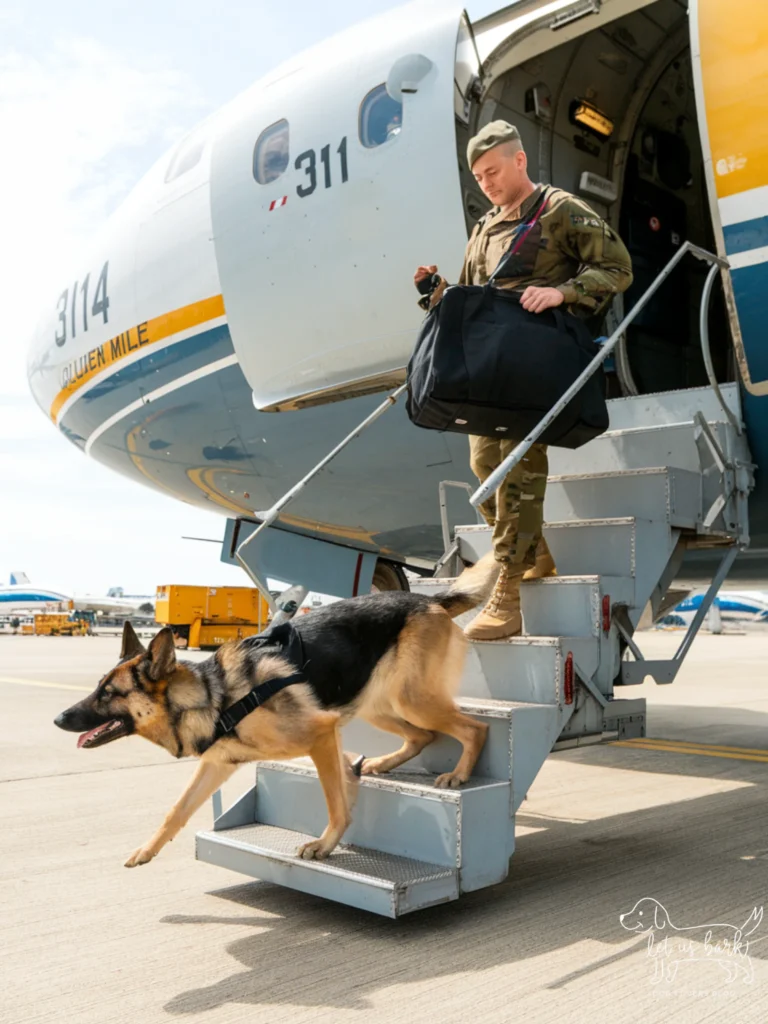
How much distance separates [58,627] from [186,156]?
119 ft

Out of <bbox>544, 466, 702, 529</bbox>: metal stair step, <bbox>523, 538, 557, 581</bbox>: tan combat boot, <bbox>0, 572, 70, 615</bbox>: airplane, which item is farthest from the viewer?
<bbox>0, 572, 70, 615</bbox>: airplane

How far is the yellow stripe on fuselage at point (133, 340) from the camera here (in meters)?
7.23

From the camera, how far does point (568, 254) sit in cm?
399

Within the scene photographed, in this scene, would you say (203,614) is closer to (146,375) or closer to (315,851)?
(146,375)

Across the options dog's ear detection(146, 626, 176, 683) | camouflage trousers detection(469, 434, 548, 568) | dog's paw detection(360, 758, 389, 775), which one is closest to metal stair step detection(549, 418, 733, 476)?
camouflage trousers detection(469, 434, 548, 568)

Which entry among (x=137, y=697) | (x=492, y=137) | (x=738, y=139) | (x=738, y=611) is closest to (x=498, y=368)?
(x=492, y=137)

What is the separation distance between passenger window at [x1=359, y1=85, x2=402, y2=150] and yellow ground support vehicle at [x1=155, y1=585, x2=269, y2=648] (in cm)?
1889

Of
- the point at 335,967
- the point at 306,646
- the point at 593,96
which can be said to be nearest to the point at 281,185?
the point at 593,96

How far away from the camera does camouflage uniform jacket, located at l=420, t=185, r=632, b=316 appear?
3.82 meters

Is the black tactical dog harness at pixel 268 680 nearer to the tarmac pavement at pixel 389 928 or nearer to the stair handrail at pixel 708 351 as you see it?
the tarmac pavement at pixel 389 928

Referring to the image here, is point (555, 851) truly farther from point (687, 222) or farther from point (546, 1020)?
point (687, 222)

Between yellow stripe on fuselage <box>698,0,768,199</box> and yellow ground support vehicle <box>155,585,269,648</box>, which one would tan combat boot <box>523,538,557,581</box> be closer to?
yellow stripe on fuselage <box>698,0,768,199</box>

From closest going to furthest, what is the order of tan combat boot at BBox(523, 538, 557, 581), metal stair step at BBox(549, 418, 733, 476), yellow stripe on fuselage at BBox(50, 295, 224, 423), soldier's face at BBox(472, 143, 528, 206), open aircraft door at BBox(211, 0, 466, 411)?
soldier's face at BBox(472, 143, 528, 206) → tan combat boot at BBox(523, 538, 557, 581) → metal stair step at BBox(549, 418, 733, 476) → open aircraft door at BBox(211, 0, 466, 411) → yellow stripe on fuselage at BBox(50, 295, 224, 423)

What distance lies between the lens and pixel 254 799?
391cm
